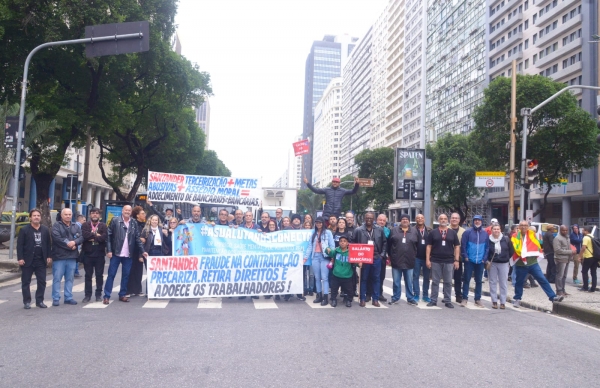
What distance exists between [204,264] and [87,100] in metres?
16.5

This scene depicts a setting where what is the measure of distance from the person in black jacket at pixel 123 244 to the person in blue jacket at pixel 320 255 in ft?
11.1

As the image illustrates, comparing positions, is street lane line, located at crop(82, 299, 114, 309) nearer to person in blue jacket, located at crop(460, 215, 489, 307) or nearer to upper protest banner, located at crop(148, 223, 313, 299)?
upper protest banner, located at crop(148, 223, 313, 299)

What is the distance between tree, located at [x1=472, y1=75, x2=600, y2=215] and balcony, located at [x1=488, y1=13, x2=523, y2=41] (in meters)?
19.7

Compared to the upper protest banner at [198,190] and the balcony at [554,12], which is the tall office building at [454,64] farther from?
the upper protest banner at [198,190]

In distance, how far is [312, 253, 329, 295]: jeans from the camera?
1155cm

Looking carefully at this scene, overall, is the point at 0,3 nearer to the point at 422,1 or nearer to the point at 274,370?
the point at 274,370

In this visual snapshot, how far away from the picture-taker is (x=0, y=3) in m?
20.1

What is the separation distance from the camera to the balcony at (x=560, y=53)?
47688mm

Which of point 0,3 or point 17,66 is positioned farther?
point 17,66

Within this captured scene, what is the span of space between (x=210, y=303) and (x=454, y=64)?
68.9 metres

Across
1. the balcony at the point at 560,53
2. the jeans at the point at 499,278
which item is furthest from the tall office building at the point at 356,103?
the jeans at the point at 499,278

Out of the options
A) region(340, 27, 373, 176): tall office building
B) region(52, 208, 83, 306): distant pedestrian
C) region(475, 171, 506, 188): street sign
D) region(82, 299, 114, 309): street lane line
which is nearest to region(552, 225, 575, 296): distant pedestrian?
region(475, 171, 506, 188): street sign

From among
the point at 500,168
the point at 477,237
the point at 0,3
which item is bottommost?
the point at 477,237

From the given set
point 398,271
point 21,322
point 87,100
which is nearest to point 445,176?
point 87,100
